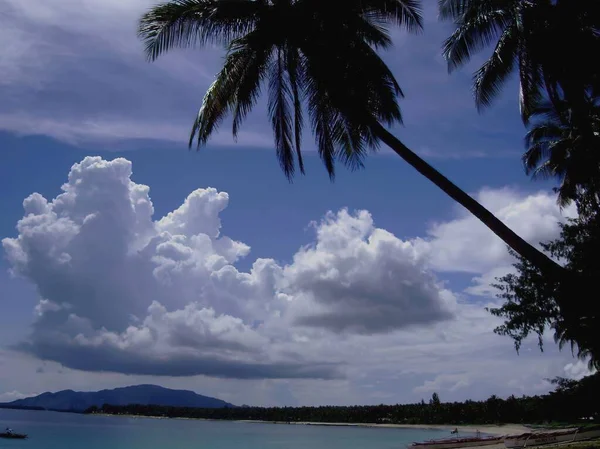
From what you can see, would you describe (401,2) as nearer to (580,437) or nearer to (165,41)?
(165,41)

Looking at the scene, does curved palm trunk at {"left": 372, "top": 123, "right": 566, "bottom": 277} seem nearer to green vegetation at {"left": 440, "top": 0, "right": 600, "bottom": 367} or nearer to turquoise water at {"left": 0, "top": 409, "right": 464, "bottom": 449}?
green vegetation at {"left": 440, "top": 0, "right": 600, "bottom": 367}

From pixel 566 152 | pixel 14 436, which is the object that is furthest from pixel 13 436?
pixel 566 152

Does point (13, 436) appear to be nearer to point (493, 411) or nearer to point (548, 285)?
point (493, 411)

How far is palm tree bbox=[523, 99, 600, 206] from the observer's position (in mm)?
15625

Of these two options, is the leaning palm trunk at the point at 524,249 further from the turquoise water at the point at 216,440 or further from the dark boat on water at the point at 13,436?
the dark boat on water at the point at 13,436

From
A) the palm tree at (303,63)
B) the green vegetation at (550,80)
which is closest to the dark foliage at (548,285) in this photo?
the green vegetation at (550,80)

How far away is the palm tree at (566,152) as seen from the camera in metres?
15.6

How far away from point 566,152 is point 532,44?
30.6ft

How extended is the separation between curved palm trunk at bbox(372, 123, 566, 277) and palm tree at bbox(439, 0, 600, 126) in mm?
5249

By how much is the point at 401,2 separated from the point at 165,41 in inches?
202

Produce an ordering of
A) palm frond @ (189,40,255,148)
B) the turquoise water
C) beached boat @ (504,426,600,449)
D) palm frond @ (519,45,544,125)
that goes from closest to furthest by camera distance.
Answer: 1. palm frond @ (189,40,255,148)
2. palm frond @ (519,45,544,125)
3. beached boat @ (504,426,600,449)
4. the turquoise water

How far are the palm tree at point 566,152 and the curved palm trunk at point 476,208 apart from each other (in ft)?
18.9

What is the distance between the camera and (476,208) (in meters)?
10.1

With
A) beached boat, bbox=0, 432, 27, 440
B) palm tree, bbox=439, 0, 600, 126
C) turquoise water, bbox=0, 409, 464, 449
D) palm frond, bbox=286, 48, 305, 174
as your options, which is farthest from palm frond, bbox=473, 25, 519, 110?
beached boat, bbox=0, 432, 27, 440
